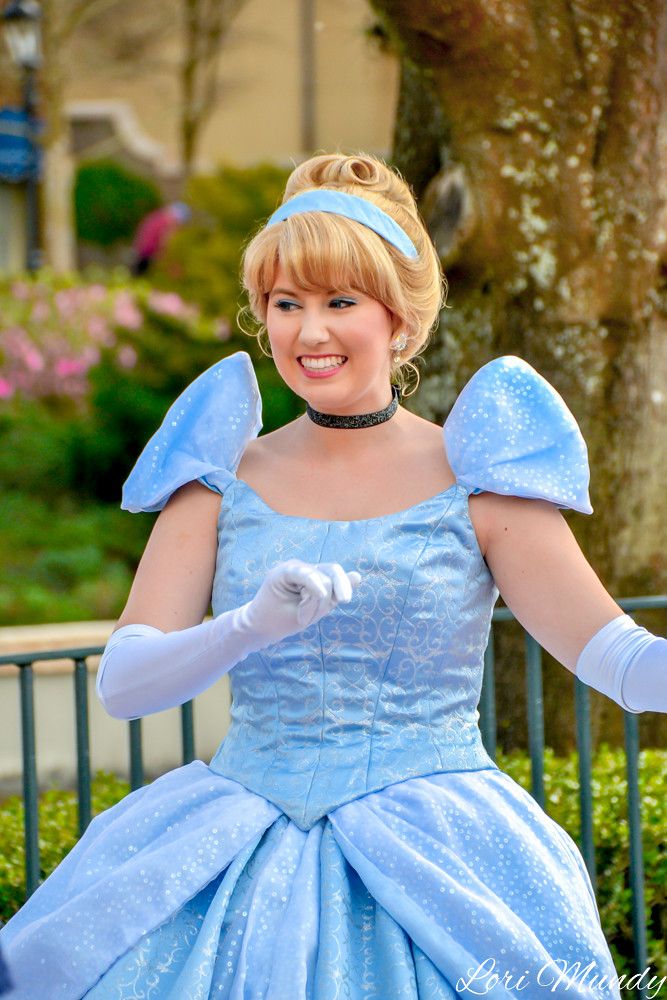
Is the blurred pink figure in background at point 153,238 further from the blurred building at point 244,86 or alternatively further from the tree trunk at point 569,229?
the tree trunk at point 569,229

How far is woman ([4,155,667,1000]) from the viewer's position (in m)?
1.72

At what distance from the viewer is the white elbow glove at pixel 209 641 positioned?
164 centimetres

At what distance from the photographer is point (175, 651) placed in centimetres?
177

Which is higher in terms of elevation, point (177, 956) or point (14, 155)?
point (14, 155)

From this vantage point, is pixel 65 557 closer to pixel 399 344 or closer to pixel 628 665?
pixel 399 344

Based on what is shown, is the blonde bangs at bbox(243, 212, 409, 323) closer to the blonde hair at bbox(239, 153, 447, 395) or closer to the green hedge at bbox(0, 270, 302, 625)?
the blonde hair at bbox(239, 153, 447, 395)

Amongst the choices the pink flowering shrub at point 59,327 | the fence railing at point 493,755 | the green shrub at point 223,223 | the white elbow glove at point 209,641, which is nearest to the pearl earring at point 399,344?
the white elbow glove at point 209,641

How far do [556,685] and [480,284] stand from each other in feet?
3.22

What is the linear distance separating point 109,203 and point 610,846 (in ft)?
54.5

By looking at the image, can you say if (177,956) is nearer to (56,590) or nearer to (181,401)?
(181,401)

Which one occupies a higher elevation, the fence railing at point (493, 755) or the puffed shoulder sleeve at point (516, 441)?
the puffed shoulder sleeve at point (516, 441)

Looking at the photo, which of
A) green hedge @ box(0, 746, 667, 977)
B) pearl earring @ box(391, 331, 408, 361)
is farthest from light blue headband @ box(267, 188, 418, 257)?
green hedge @ box(0, 746, 667, 977)

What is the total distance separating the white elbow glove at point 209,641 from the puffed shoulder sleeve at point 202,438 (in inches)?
9.2

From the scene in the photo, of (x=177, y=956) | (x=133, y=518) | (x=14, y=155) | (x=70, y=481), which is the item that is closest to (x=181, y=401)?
(x=177, y=956)
